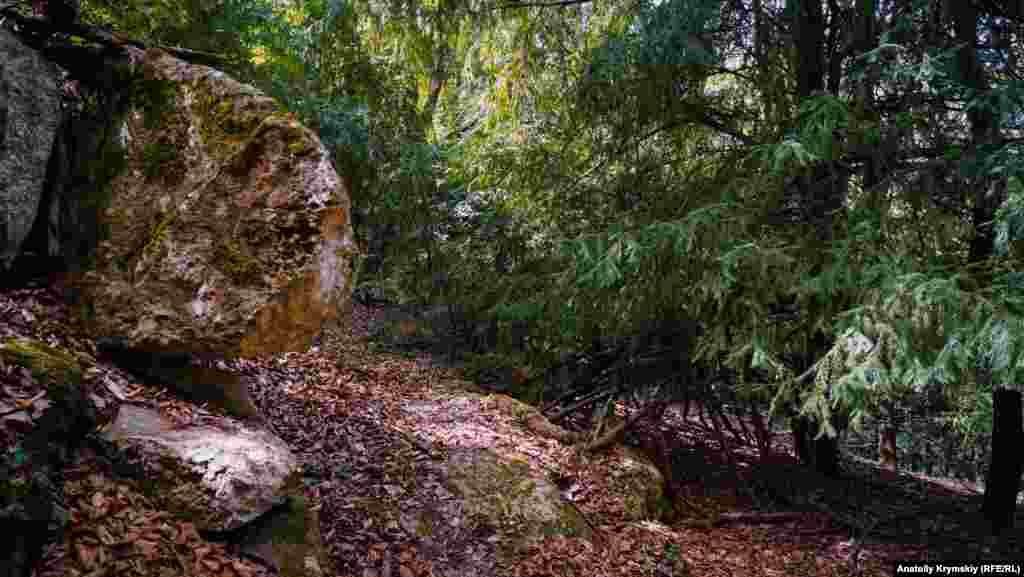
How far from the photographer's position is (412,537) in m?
4.39

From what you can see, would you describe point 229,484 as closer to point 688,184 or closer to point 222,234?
point 222,234

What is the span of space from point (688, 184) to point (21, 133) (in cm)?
650

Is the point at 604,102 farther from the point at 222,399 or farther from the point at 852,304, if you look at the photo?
the point at 222,399

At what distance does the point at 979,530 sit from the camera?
7160mm

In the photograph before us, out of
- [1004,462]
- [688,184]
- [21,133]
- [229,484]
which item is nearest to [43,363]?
[229,484]

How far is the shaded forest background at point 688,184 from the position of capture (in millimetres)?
5078

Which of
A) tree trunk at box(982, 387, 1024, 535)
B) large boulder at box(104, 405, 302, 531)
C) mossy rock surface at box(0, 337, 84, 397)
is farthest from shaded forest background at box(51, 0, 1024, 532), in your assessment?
large boulder at box(104, 405, 302, 531)

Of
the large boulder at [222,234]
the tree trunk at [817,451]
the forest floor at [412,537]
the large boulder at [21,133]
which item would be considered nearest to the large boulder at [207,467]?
the forest floor at [412,537]

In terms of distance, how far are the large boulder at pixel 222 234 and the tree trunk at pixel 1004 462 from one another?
24.5 feet

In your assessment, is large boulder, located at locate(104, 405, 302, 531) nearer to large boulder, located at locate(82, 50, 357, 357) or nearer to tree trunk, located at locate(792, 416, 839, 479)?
large boulder, located at locate(82, 50, 357, 357)

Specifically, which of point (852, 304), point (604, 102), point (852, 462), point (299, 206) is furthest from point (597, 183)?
point (852, 462)

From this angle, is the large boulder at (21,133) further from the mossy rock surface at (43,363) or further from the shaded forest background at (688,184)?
the shaded forest background at (688,184)

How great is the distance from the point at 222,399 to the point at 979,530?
26.8 ft

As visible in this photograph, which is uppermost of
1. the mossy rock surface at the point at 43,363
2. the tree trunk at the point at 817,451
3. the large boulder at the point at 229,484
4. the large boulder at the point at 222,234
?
the large boulder at the point at 222,234
